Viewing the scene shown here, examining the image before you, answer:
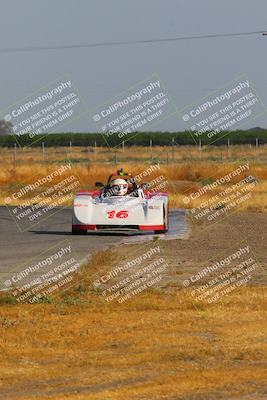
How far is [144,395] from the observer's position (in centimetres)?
959

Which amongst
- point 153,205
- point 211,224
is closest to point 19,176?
point 211,224

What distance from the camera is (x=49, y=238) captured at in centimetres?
2880

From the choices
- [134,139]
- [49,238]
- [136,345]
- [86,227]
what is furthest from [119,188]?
[134,139]

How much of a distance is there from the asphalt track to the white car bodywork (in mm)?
295

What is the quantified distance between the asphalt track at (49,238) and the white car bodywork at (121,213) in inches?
11.6

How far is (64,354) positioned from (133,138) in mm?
118012

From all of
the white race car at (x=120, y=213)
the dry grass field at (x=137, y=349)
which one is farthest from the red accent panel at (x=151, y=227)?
the dry grass field at (x=137, y=349)

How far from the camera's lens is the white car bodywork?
94.6 ft

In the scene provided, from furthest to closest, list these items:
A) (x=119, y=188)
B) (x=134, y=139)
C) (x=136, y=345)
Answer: (x=134, y=139)
(x=119, y=188)
(x=136, y=345)

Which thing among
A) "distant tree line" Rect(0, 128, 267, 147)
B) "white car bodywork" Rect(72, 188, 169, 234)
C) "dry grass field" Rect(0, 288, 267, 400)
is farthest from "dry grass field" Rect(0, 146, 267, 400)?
"distant tree line" Rect(0, 128, 267, 147)

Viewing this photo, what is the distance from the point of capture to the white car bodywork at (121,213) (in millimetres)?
28828

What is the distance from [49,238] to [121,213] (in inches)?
72.9

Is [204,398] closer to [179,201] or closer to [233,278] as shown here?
[233,278]

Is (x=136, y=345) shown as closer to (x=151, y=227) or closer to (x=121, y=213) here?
(x=121, y=213)
